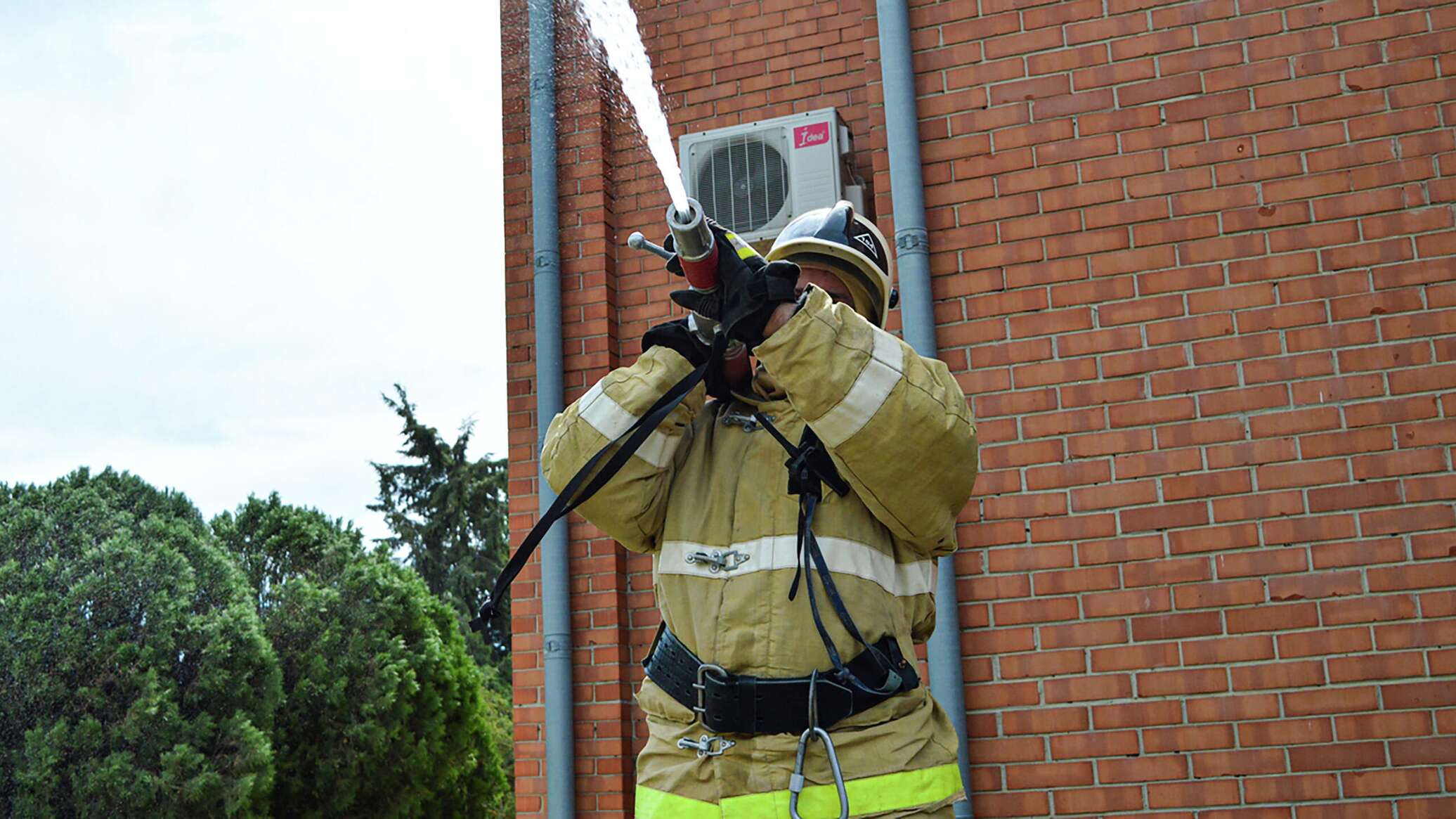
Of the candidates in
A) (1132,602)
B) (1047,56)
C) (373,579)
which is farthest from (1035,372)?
(373,579)

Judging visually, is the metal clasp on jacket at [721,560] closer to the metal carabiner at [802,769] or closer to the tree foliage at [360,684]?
the metal carabiner at [802,769]

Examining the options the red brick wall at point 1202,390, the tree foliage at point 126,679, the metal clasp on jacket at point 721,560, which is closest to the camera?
the metal clasp on jacket at point 721,560

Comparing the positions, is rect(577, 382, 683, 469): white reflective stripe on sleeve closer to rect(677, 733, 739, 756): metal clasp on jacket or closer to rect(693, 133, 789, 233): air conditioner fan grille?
rect(677, 733, 739, 756): metal clasp on jacket

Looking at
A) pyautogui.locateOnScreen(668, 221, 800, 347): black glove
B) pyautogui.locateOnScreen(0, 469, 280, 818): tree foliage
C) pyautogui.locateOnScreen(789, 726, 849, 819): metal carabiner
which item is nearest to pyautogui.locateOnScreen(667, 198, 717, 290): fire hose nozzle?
pyautogui.locateOnScreen(668, 221, 800, 347): black glove

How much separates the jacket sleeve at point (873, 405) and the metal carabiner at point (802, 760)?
351 millimetres

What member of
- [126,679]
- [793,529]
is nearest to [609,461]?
[793,529]

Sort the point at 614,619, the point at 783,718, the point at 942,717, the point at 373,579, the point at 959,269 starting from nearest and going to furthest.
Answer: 1. the point at 783,718
2. the point at 942,717
3. the point at 959,269
4. the point at 614,619
5. the point at 373,579

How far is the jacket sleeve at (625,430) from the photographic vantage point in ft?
7.88

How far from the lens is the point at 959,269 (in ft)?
13.9

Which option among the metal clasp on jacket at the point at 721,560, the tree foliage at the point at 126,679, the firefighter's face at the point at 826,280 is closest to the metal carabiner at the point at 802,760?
the metal clasp on jacket at the point at 721,560

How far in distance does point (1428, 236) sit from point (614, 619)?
2.96 metres

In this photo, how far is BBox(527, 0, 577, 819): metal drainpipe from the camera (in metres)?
4.64

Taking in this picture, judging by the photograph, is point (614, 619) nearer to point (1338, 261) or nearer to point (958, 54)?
point (958, 54)

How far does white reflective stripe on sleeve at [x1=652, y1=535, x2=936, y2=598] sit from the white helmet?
0.53 metres
